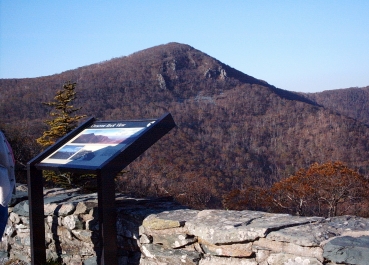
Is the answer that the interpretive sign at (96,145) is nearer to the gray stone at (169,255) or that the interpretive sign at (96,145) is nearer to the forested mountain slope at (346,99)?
the gray stone at (169,255)

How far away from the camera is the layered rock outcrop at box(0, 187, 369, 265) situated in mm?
2528

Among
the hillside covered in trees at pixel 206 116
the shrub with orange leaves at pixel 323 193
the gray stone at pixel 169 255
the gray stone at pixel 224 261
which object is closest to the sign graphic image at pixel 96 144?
the gray stone at pixel 169 255

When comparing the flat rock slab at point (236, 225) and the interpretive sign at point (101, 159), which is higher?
the interpretive sign at point (101, 159)

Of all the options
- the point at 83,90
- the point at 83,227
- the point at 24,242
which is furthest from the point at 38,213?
the point at 83,90

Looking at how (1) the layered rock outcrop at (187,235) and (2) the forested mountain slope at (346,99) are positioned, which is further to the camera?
(2) the forested mountain slope at (346,99)

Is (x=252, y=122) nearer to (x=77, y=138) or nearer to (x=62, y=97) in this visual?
(x=62, y=97)

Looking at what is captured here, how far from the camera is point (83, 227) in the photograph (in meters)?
3.78

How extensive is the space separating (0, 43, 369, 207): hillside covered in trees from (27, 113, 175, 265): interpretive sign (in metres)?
6.22

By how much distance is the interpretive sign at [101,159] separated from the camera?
3.24 metres

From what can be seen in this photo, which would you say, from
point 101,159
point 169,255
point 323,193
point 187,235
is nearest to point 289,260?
point 187,235

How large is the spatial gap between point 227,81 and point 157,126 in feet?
170

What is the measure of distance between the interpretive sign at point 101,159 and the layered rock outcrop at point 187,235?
0.76 ft

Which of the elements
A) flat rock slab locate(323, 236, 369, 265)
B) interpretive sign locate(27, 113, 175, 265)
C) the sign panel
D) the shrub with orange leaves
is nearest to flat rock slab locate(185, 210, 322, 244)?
flat rock slab locate(323, 236, 369, 265)

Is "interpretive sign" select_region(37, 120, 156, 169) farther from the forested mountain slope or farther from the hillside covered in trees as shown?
the forested mountain slope
